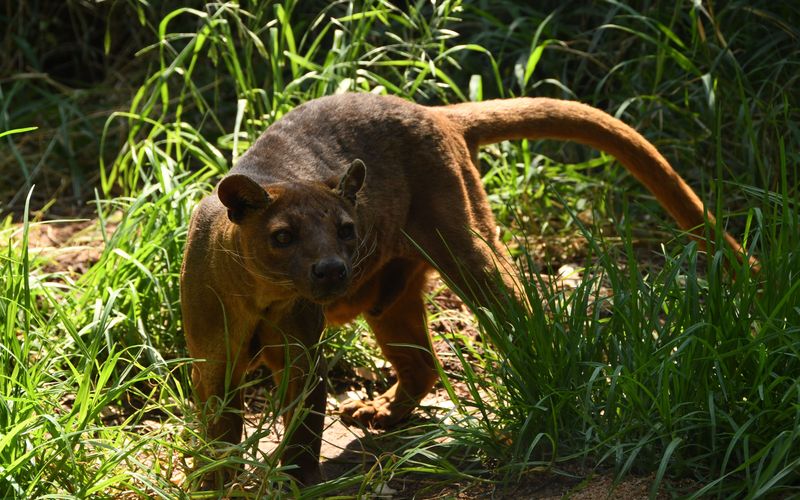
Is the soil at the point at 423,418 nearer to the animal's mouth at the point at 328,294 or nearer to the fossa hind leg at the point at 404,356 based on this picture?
the fossa hind leg at the point at 404,356

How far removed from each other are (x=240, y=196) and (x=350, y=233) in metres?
0.40

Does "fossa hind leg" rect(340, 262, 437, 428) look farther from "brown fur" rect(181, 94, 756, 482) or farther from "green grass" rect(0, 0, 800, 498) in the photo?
"green grass" rect(0, 0, 800, 498)

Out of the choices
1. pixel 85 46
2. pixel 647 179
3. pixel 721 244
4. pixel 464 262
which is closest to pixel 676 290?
pixel 721 244

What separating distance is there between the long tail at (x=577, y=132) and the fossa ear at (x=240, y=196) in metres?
1.23

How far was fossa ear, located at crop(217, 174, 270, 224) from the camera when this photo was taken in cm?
370

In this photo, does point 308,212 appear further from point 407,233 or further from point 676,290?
point 676,290

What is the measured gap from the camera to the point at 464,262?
4.43 metres

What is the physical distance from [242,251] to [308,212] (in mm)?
262

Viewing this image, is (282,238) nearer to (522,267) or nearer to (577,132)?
(522,267)

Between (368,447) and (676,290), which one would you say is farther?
(368,447)

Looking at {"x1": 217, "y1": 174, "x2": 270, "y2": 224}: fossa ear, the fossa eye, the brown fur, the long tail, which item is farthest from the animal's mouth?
the long tail

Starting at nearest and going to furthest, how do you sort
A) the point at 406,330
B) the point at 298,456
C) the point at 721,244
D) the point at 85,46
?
1. the point at 721,244
2. the point at 298,456
3. the point at 406,330
4. the point at 85,46

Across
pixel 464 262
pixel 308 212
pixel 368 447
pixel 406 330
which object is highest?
pixel 308 212

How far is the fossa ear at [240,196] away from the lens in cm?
370
